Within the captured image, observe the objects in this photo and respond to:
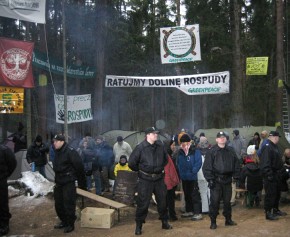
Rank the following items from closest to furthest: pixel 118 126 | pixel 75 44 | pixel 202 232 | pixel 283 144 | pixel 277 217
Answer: pixel 202 232 < pixel 277 217 < pixel 283 144 < pixel 75 44 < pixel 118 126

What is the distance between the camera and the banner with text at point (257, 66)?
14.9m

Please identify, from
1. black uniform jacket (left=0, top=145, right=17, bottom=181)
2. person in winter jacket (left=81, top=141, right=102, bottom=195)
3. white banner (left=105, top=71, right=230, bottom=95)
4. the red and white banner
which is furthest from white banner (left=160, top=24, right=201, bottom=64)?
black uniform jacket (left=0, top=145, right=17, bottom=181)

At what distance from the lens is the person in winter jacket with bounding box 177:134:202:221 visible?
754 centimetres

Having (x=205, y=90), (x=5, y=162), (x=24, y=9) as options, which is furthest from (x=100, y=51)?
(x=5, y=162)

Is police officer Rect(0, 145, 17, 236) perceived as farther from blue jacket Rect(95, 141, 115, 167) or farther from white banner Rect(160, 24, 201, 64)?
white banner Rect(160, 24, 201, 64)

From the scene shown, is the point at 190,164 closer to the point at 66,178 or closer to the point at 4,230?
the point at 66,178

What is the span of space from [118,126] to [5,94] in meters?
22.6

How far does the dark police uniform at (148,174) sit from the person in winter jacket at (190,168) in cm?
108

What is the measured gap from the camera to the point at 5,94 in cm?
1179

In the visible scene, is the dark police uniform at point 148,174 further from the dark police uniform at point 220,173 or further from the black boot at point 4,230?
the black boot at point 4,230

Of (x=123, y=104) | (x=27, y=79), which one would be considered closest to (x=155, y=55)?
(x=123, y=104)

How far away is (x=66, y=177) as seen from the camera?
6.88 metres

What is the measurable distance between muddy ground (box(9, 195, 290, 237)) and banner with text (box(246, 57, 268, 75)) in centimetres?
753

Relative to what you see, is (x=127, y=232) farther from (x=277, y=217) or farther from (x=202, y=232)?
(x=277, y=217)
